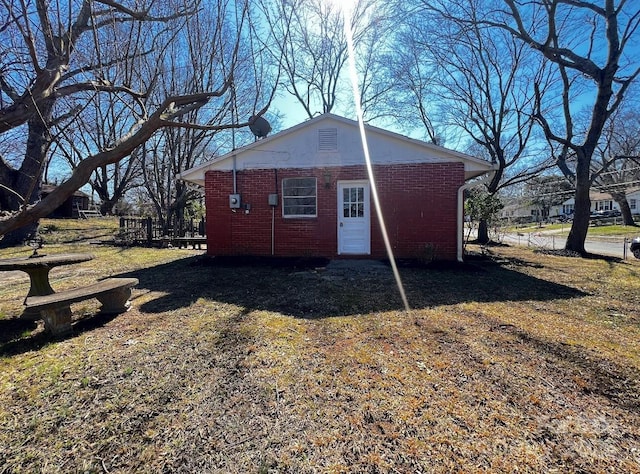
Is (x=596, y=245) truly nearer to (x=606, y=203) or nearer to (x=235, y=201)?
(x=235, y=201)

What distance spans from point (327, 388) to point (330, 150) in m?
6.90

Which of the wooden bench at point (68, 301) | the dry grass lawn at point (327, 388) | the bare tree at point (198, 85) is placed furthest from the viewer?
the bare tree at point (198, 85)

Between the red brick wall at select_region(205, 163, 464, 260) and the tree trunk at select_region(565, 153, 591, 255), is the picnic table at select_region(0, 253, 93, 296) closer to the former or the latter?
the red brick wall at select_region(205, 163, 464, 260)

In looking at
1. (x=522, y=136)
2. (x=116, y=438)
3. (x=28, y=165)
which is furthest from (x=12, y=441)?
(x=522, y=136)

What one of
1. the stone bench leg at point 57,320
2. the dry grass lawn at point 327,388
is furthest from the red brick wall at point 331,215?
the stone bench leg at point 57,320

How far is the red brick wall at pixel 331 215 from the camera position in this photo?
796 centimetres

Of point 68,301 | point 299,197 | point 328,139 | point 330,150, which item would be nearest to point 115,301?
point 68,301

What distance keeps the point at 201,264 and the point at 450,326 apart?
6.50m

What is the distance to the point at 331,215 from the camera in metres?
8.42

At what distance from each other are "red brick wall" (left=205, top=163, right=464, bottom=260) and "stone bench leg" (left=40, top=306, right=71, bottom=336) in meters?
5.42

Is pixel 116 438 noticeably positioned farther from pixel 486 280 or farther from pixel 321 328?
pixel 486 280

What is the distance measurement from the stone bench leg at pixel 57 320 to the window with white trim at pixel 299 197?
5746mm

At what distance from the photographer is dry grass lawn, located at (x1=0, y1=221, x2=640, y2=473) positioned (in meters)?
1.73

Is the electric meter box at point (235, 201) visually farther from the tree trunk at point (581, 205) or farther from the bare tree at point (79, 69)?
the tree trunk at point (581, 205)
